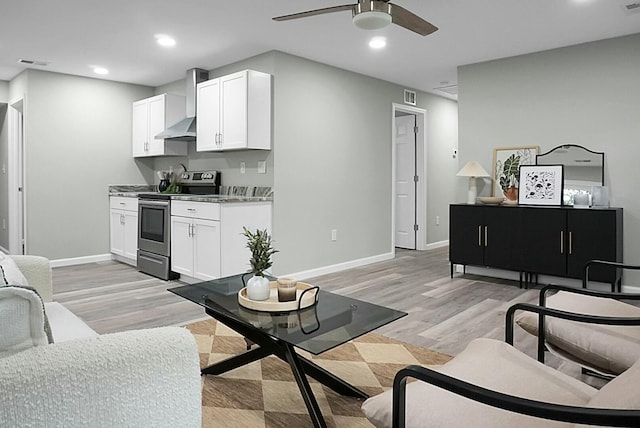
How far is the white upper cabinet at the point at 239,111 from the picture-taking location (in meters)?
4.46

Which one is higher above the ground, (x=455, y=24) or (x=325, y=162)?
(x=455, y=24)

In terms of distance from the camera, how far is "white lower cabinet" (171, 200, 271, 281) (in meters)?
4.27

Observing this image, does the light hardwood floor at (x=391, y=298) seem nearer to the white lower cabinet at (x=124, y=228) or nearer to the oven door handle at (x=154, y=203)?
the white lower cabinet at (x=124, y=228)

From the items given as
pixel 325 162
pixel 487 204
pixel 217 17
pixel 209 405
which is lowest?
pixel 209 405

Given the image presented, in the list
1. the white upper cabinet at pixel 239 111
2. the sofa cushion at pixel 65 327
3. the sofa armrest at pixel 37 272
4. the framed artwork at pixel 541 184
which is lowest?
the sofa cushion at pixel 65 327

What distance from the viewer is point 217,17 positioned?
370 centimetres

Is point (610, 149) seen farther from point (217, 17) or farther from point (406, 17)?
point (217, 17)

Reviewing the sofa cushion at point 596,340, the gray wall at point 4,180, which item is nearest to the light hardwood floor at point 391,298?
the sofa cushion at point 596,340

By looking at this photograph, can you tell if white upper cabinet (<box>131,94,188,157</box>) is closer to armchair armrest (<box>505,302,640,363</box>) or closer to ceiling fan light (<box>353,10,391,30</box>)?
ceiling fan light (<box>353,10,391,30</box>)

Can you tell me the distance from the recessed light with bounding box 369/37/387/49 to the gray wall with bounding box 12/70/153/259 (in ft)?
11.9

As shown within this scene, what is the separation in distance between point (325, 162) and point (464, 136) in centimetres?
166

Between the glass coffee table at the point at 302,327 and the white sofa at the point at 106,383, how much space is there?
0.58 metres

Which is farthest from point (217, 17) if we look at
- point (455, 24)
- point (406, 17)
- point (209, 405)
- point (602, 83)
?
point (602, 83)

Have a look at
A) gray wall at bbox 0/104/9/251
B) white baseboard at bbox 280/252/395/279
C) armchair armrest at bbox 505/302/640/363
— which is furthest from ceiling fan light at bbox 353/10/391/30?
gray wall at bbox 0/104/9/251
